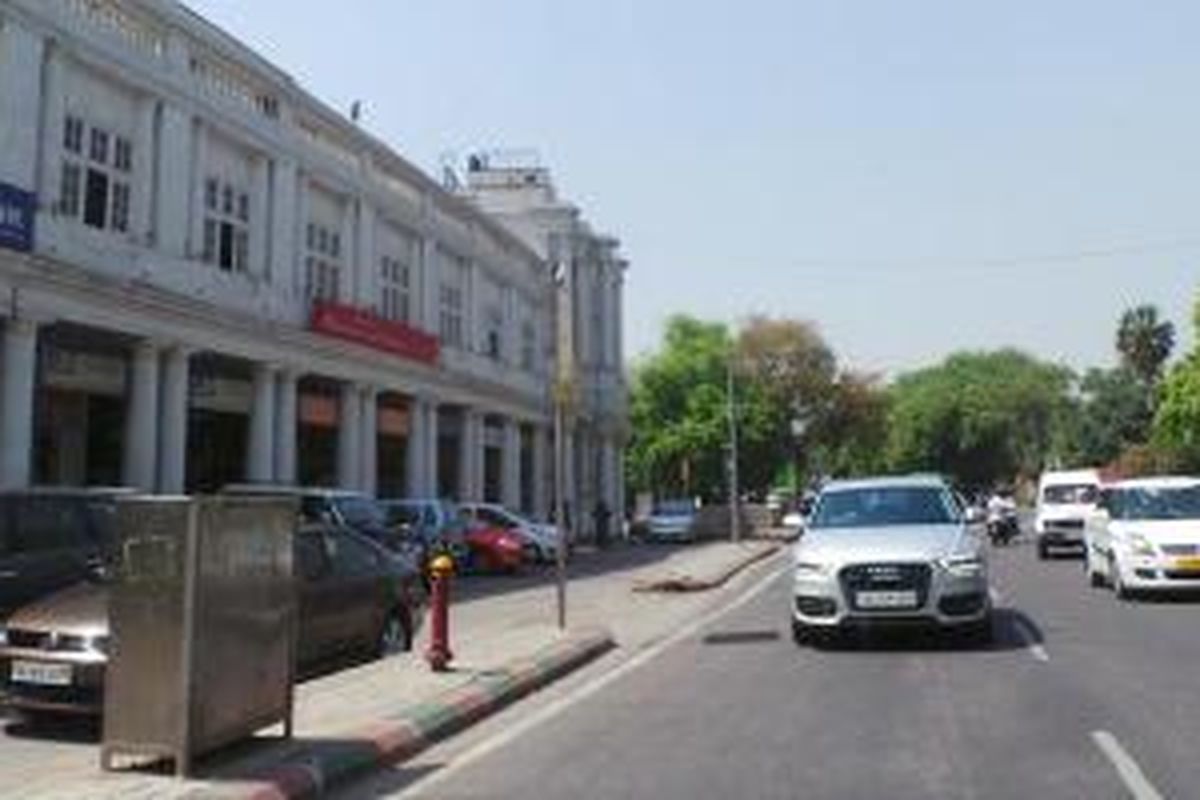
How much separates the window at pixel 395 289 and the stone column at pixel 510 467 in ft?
36.7

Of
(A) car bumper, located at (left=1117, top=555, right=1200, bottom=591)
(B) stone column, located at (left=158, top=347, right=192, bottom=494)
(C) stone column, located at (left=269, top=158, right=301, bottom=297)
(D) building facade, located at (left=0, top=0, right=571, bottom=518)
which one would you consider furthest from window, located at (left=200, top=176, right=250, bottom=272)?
(A) car bumper, located at (left=1117, top=555, right=1200, bottom=591)

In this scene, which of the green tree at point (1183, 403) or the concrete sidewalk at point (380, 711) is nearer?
the concrete sidewalk at point (380, 711)

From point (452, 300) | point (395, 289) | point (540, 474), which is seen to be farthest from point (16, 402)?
point (540, 474)

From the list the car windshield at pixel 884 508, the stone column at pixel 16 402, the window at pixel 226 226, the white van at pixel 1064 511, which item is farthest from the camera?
the white van at pixel 1064 511

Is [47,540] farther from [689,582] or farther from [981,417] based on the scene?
[981,417]

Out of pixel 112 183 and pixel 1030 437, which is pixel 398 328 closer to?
pixel 112 183

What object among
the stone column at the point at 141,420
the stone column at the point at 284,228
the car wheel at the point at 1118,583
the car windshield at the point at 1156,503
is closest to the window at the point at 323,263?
the stone column at the point at 284,228

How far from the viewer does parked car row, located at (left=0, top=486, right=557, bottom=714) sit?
1260 centimetres

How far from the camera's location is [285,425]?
3659 centimetres

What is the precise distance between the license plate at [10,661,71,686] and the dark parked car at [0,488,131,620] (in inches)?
69.1

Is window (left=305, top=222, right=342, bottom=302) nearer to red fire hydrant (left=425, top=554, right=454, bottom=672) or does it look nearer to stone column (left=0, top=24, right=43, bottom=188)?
stone column (left=0, top=24, right=43, bottom=188)

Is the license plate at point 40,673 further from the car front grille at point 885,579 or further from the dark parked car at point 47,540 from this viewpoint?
the car front grille at point 885,579

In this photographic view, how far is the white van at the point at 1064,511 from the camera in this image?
4056 centimetres

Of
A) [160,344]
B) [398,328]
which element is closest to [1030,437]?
[398,328]
